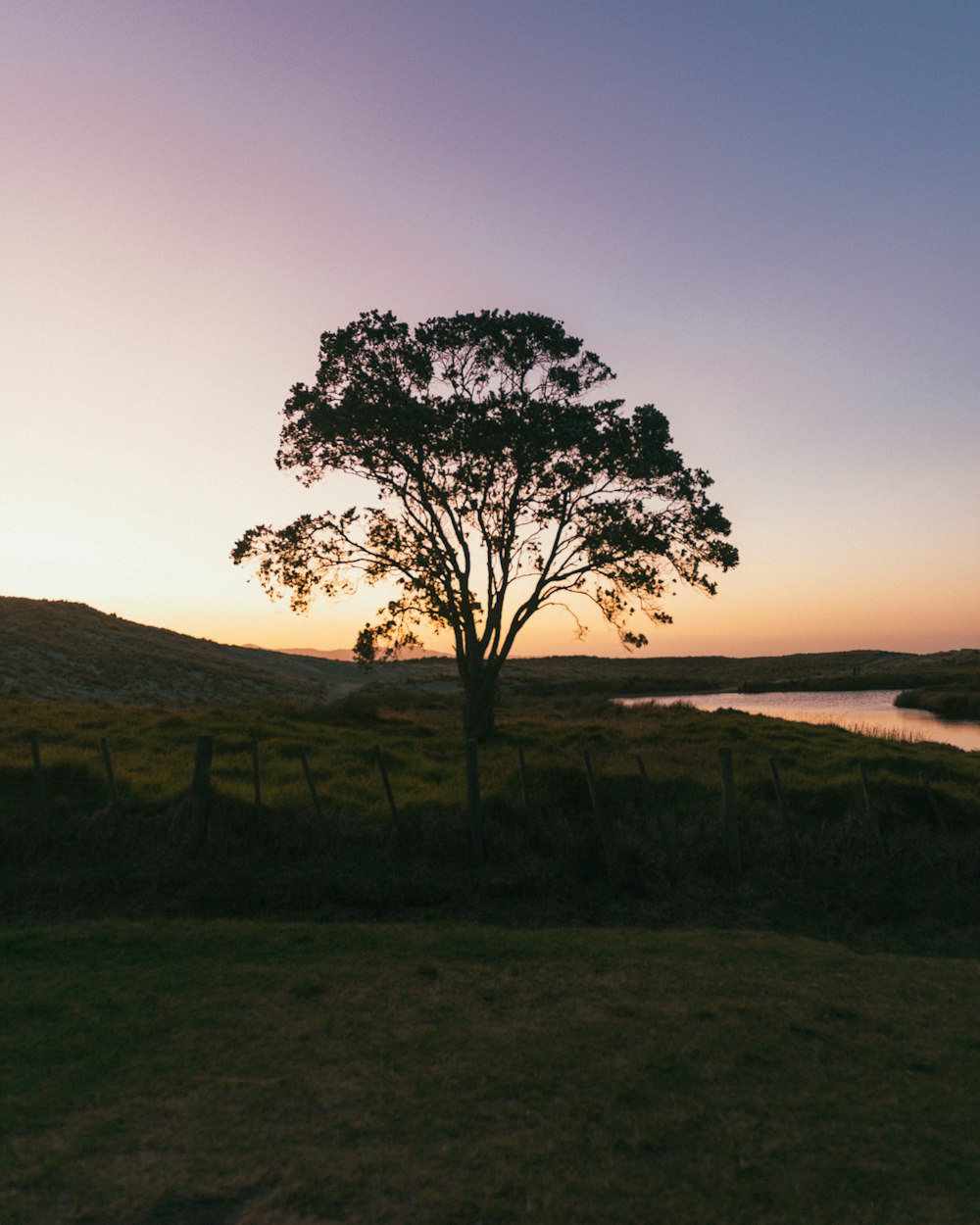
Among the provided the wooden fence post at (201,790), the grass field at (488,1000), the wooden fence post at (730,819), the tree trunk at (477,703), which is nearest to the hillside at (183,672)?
the tree trunk at (477,703)

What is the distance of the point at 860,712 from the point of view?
5659 centimetres

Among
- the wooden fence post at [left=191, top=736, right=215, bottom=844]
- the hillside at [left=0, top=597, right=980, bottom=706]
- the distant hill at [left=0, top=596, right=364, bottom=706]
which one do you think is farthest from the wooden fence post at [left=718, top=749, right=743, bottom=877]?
the distant hill at [left=0, top=596, right=364, bottom=706]

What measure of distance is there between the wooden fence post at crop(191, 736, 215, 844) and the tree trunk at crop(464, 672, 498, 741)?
13.3m

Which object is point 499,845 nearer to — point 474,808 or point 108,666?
point 474,808

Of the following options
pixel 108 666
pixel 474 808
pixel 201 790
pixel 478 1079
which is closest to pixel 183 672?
pixel 108 666

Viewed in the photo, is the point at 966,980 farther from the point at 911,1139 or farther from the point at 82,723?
Result: the point at 82,723

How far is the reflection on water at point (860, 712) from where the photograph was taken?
134 ft

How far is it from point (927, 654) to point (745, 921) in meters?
141

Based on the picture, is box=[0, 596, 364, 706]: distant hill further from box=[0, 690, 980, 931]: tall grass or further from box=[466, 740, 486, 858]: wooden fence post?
box=[466, 740, 486, 858]: wooden fence post

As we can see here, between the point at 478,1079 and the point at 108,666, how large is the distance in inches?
2227

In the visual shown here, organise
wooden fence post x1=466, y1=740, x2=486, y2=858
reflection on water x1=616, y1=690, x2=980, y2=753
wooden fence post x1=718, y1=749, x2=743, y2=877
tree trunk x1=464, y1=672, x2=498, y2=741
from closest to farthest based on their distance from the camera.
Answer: wooden fence post x1=718, y1=749, x2=743, y2=877 → wooden fence post x1=466, y1=740, x2=486, y2=858 → tree trunk x1=464, y1=672, x2=498, y2=741 → reflection on water x1=616, y1=690, x2=980, y2=753

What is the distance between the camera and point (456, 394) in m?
26.3

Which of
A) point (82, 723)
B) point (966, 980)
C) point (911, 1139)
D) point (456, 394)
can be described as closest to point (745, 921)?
point (966, 980)

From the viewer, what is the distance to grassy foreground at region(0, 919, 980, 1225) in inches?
227
